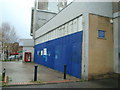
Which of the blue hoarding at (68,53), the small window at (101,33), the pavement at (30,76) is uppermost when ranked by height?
the small window at (101,33)

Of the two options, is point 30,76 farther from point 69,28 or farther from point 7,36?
point 7,36

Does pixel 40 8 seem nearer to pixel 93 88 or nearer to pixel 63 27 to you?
pixel 63 27

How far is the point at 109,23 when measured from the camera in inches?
430

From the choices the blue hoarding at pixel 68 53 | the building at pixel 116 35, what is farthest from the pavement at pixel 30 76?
the building at pixel 116 35

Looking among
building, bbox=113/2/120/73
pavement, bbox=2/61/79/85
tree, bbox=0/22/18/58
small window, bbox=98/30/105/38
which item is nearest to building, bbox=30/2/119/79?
small window, bbox=98/30/105/38

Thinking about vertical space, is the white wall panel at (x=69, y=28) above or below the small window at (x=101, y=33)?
above

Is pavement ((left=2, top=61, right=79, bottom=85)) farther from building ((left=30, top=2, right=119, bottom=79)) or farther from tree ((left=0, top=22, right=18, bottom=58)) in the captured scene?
tree ((left=0, top=22, right=18, bottom=58))

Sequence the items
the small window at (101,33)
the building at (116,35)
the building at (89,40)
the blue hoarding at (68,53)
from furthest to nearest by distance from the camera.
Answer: the building at (116,35)
the blue hoarding at (68,53)
the small window at (101,33)
the building at (89,40)

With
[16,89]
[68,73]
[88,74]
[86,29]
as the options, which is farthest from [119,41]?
[16,89]

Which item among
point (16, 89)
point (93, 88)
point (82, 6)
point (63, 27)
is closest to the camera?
point (16, 89)

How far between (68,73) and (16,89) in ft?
19.0

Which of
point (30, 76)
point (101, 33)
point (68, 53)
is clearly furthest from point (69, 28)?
point (30, 76)

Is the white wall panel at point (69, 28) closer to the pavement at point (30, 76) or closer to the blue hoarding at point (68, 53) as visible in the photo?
the blue hoarding at point (68, 53)

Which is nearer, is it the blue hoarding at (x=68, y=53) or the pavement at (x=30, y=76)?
the pavement at (x=30, y=76)
